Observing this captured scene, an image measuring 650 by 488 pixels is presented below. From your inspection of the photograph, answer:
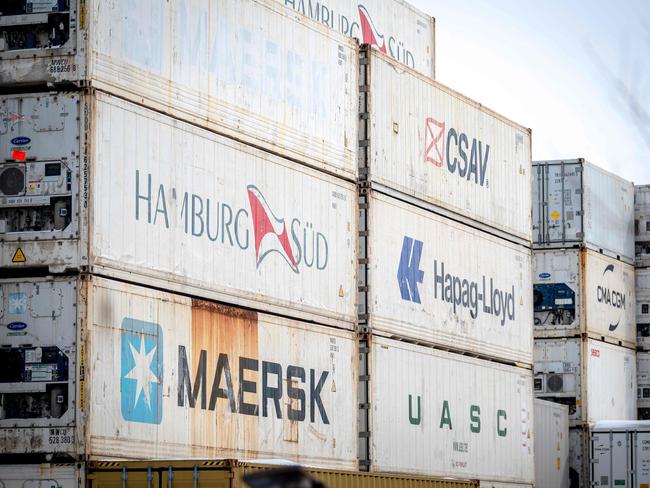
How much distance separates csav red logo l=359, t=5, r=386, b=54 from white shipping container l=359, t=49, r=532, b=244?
1.70 m

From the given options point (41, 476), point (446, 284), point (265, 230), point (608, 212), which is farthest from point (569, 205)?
point (41, 476)

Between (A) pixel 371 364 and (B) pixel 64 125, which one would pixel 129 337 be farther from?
(A) pixel 371 364

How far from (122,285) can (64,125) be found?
2.11 m

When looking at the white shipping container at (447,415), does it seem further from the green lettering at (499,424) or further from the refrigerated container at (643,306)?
the refrigerated container at (643,306)

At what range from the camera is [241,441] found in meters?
20.5

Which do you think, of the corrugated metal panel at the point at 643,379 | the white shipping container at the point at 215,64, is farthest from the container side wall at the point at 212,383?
the corrugated metal panel at the point at 643,379

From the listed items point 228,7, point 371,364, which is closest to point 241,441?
point 371,364

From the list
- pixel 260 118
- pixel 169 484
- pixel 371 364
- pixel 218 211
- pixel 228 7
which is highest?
pixel 228 7

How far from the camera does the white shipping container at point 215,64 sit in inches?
722

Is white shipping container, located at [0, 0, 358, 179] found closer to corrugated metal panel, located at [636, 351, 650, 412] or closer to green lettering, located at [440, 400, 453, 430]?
green lettering, located at [440, 400, 453, 430]

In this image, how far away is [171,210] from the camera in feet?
64.1

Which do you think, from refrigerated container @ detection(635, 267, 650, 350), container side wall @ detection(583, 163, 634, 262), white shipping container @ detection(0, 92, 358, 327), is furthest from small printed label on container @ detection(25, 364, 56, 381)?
refrigerated container @ detection(635, 267, 650, 350)

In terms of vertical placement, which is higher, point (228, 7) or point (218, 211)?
point (228, 7)

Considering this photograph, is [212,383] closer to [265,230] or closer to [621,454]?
[265,230]
